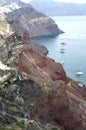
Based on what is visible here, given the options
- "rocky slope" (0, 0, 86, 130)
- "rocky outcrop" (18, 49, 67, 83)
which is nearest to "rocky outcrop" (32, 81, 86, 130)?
"rocky slope" (0, 0, 86, 130)

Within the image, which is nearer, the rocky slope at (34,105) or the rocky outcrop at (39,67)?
the rocky slope at (34,105)

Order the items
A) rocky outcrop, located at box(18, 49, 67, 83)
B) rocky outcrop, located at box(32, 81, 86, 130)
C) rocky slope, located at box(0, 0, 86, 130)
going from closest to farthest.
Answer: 1. rocky slope, located at box(0, 0, 86, 130)
2. rocky outcrop, located at box(32, 81, 86, 130)
3. rocky outcrop, located at box(18, 49, 67, 83)

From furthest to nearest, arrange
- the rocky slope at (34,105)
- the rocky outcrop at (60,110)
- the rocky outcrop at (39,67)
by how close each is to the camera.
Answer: the rocky outcrop at (39,67), the rocky outcrop at (60,110), the rocky slope at (34,105)

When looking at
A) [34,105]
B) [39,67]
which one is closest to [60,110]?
[34,105]

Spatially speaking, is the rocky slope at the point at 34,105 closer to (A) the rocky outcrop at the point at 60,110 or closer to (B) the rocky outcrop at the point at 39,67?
(A) the rocky outcrop at the point at 60,110

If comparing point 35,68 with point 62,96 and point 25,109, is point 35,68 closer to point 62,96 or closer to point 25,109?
point 62,96

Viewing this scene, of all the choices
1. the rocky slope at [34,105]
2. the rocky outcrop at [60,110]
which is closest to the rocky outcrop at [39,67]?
the rocky slope at [34,105]

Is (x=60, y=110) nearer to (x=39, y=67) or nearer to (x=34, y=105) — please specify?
(x=34, y=105)

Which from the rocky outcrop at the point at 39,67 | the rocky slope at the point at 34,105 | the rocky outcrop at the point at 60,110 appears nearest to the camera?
the rocky slope at the point at 34,105

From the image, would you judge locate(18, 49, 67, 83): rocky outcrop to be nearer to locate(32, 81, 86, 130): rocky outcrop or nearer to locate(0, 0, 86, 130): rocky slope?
locate(0, 0, 86, 130): rocky slope
